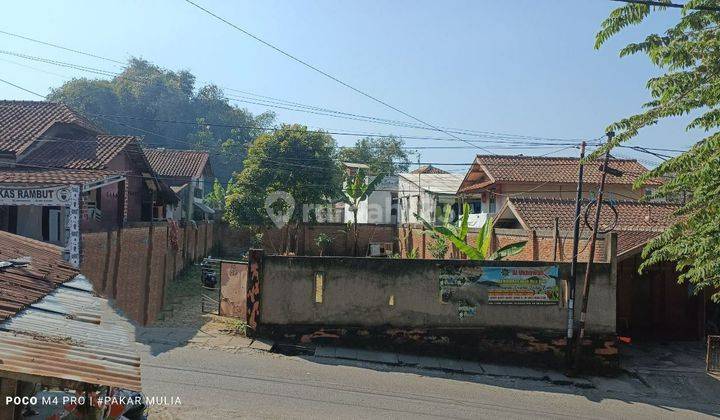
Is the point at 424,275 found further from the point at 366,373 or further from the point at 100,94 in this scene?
the point at 100,94

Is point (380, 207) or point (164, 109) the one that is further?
point (164, 109)

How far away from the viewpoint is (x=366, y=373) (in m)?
11.6

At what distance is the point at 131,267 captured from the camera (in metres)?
14.1

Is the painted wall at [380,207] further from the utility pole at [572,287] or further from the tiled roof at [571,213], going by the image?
the utility pole at [572,287]

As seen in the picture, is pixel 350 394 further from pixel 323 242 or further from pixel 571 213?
pixel 323 242

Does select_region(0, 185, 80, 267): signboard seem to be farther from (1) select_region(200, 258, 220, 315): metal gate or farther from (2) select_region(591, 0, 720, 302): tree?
(2) select_region(591, 0, 720, 302): tree

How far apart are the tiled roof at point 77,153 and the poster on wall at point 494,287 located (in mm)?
13404

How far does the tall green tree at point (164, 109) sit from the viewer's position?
2435 inches

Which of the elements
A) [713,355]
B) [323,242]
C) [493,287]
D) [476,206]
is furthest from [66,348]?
[476,206]

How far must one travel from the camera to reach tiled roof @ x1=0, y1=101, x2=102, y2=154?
20422 mm

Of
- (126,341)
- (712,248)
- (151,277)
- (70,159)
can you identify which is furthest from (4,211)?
(712,248)

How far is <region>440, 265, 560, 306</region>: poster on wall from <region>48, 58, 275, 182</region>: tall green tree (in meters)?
47.3

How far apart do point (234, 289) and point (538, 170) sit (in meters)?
19.5

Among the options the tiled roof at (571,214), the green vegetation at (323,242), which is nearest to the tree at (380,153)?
the green vegetation at (323,242)
